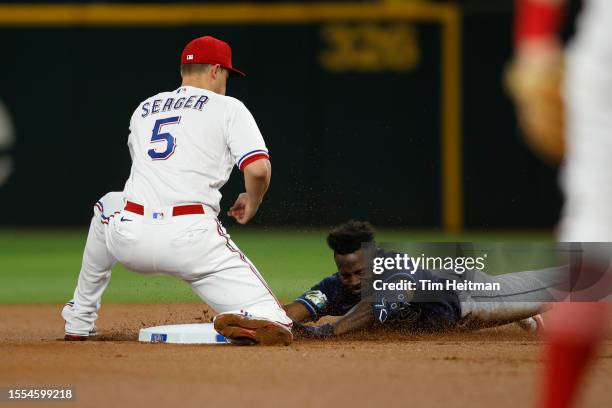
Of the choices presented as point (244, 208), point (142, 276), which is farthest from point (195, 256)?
point (142, 276)

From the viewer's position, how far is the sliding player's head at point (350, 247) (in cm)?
586

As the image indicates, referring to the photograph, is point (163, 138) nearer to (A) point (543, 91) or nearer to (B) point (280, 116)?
(A) point (543, 91)

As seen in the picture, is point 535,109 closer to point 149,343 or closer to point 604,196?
point 604,196

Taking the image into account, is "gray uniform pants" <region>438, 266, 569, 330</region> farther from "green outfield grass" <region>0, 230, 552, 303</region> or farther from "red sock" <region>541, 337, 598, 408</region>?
"red sock" <region>541, 337, 598, 408</region>

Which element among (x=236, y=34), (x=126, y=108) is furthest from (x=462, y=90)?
(x=126, y=108)

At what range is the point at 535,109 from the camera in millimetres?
2738

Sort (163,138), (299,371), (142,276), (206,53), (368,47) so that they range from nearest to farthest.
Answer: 1. (299,371)
2. (163,138)
3. (206,53)
4. (142,276)
5. (368,47)

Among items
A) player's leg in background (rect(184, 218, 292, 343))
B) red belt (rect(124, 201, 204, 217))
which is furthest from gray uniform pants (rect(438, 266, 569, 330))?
red belt (rect(124, 201, 204, 217))

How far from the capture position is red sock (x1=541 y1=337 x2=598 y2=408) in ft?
9.37

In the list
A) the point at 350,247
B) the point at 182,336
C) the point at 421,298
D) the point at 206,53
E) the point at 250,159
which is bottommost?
the point at 182,336

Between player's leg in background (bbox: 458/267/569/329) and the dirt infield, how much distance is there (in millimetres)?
135

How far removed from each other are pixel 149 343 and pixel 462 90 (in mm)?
9744

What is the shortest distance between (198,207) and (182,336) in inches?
28.1

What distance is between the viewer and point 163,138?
564 cm
